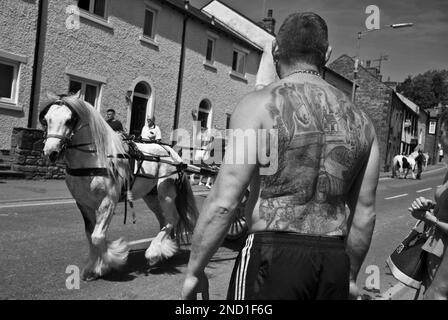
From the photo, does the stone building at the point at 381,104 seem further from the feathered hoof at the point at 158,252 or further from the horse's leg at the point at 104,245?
the horse's leg at the point at 104,245

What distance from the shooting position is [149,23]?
17.1m

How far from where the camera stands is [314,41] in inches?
76.4

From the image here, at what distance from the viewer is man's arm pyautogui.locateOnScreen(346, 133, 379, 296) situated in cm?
212

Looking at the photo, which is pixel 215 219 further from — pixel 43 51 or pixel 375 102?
pixel 375 102

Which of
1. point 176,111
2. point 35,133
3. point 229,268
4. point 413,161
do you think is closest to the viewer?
point 229,268

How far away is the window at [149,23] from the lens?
16938 mm

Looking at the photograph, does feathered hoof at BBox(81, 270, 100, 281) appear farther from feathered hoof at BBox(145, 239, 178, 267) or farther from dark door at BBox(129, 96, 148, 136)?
dark door at BBox(129, 96, 148, 136)

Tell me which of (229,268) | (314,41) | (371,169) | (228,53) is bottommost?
(229,268)

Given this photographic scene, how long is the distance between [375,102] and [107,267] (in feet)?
132

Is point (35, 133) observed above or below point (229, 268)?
above

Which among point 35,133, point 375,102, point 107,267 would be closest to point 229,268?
point 107,267

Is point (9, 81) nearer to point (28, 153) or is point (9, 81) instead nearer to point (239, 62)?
point (28, 153)

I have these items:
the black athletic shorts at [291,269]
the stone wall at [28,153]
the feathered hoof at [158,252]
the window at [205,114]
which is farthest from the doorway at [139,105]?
the black athletic shorts at [291,269]

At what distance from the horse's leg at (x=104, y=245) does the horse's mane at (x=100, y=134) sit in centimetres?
38
